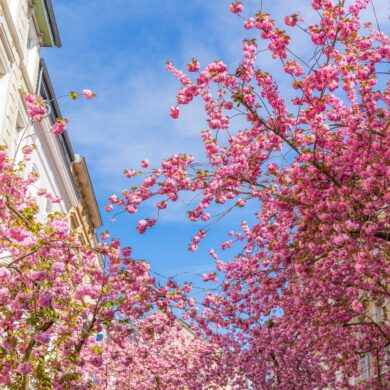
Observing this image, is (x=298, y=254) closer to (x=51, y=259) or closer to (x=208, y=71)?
(x=208, y=71)

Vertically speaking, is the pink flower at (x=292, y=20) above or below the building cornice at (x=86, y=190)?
below

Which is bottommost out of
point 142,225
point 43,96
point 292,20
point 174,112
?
point 142,225

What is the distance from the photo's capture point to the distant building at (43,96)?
1539 cm

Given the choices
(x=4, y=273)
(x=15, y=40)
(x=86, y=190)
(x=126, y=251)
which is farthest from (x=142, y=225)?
(x=86, y=190)

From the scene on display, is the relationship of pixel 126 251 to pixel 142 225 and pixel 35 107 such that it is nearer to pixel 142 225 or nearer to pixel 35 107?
pixel 142 225

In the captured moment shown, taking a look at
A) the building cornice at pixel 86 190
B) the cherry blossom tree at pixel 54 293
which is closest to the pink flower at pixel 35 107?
the cherry blossom tree at pixel 54 293

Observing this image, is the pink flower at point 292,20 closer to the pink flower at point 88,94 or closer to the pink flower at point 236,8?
the pink flower at point 236,8

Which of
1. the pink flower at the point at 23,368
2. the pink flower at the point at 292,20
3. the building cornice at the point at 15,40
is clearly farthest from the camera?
the building cornice at the point at 15,40

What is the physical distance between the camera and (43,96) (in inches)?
837

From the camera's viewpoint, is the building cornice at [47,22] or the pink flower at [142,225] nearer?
the pink flower at [142,225]

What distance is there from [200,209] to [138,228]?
58.7 inches

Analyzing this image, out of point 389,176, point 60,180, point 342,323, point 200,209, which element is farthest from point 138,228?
point 60,180

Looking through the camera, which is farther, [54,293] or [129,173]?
[129,173]

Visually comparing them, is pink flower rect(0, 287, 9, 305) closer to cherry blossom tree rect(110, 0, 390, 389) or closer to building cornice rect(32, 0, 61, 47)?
cherry blossom tree rect(110, 0, 390, 389)
